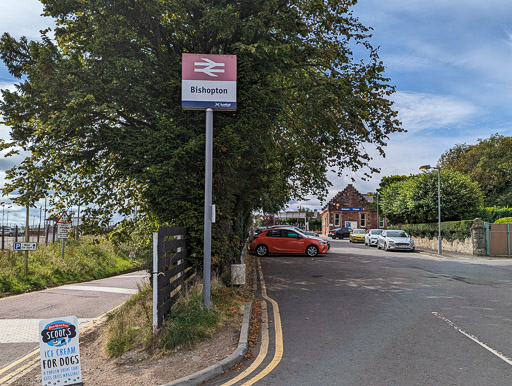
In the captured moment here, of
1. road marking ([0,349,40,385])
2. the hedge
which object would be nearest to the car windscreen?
the hedge

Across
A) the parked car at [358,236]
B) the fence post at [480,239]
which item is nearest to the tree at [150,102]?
the fence post at [480,239]

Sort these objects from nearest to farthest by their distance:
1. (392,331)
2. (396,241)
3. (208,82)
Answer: (392,331), (208,82), (396,241)

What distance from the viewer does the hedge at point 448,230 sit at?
26.7m

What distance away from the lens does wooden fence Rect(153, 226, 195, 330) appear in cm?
598

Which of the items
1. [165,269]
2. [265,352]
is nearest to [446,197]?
[265,352]

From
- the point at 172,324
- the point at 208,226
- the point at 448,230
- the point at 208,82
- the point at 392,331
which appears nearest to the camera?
the point at 172,324

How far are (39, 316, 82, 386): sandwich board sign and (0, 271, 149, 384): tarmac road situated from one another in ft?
5.10

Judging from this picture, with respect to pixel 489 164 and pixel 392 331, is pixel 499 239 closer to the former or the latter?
pixel 392 331

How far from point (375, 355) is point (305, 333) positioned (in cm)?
150

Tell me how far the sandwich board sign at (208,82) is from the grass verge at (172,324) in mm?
3680

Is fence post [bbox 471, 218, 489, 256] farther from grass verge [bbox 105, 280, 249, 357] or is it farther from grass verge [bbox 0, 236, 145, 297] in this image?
grass verge [bbox 105, 280, 249, 357]

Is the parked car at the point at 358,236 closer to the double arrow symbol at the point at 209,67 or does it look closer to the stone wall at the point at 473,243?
the stone wall at the point at 473,243

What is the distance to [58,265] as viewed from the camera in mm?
17031

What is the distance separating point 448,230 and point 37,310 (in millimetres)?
27115
